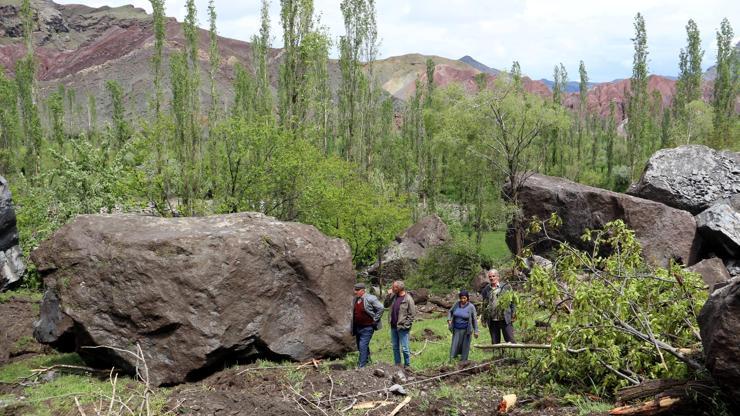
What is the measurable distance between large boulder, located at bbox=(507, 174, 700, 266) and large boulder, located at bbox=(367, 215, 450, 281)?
5.07m

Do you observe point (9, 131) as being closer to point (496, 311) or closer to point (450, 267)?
point (450, 267)

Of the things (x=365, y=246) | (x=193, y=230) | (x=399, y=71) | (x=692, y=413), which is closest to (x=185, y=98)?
(x=365, y=246)

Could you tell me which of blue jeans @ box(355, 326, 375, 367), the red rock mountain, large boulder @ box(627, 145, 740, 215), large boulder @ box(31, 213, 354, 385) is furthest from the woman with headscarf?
the red rock mountain

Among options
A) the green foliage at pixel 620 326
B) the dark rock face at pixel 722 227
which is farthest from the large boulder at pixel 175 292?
the dark rock face at pixel 722 227

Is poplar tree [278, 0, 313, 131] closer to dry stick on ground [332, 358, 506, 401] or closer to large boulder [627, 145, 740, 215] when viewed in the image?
large boulder [627, 145, 740, 215]

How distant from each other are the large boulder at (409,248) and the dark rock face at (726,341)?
21899 mm

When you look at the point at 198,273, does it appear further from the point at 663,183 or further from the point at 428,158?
the point at 428,158

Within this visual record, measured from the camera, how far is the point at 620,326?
28.8 feet

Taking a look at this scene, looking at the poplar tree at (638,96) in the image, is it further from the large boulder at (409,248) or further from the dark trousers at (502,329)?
the dark trousers at (502,329)

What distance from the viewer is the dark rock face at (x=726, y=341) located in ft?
20.9

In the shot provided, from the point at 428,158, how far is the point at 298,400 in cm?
4141

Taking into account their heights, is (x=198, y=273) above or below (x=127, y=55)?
below

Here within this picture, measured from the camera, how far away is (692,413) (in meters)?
7.26

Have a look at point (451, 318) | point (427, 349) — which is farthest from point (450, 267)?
point (451, 318)
